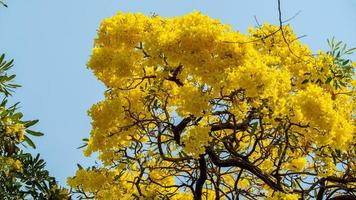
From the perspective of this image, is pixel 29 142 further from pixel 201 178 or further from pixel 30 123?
pixel 201 178

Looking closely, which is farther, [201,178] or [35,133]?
[201,178]

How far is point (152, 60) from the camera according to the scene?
8820 millimetres

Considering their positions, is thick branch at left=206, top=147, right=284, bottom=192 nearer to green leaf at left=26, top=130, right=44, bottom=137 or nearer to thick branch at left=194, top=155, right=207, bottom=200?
thick branch at left=194, top=155, right=207, bottom=200

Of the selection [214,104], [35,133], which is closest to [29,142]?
[35,133]

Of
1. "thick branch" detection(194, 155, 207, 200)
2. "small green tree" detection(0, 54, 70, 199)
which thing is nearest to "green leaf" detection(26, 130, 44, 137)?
"small green tree" detection(0, 54, 70, 199)

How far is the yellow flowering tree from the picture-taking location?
26.6ft

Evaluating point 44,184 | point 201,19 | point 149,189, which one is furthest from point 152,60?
point 149,189

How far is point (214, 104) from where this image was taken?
8.90 meters

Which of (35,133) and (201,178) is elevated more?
(201,178)

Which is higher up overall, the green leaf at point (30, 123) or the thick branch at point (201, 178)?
the thick branch at point (201, 178)

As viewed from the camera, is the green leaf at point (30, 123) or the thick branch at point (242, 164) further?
the thick branch at point (242, 164)

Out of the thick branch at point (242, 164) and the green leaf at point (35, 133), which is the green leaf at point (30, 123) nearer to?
the green leaf at point (35, 133)

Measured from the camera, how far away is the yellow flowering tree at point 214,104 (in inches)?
320

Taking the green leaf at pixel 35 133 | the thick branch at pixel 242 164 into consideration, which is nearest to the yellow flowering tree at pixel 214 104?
the thick branch at pixel 242 164
